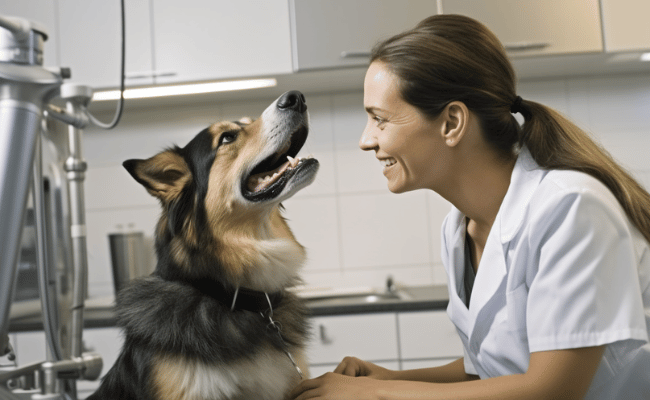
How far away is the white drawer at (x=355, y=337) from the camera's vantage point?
2186 millimetres

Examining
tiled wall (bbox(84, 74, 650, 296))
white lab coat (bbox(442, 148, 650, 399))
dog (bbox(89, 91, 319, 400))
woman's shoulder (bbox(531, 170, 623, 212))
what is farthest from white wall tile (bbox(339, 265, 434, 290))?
woman's shoulder (bbox(531, 170, 623, 212))

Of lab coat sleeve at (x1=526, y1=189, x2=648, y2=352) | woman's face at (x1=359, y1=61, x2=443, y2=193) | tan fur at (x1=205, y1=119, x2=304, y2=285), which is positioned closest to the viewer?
lab coat sleeve at (x1=526, y1=189, x2=648, y2=352)

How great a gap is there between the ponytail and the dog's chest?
0.68m

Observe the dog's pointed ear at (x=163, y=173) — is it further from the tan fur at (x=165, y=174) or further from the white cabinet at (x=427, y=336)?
the white cabinet at (x=427, y=336)

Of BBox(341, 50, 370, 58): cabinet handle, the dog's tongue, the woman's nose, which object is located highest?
BBox(341, 50, 370, 58): cabinet handle

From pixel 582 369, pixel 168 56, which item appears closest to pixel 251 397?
pixel 582 369

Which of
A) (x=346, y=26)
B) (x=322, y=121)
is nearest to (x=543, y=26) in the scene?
(x=346, y=26)

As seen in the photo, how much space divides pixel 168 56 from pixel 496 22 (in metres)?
1.42

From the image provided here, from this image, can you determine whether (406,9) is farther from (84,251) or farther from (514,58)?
(84,251)

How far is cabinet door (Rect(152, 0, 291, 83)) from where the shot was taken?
97.3 inches

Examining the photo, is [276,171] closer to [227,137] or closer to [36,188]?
[227,137]

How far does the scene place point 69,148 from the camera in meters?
1.18

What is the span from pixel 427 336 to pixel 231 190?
1189 mm

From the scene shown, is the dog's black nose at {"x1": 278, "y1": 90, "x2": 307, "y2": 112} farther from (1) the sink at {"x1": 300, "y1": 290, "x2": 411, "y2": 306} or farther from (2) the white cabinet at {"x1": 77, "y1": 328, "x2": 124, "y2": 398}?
(2) the white cabinet at {"x1": 77, "y1": 328, "x2": 124, "y2": 398}
